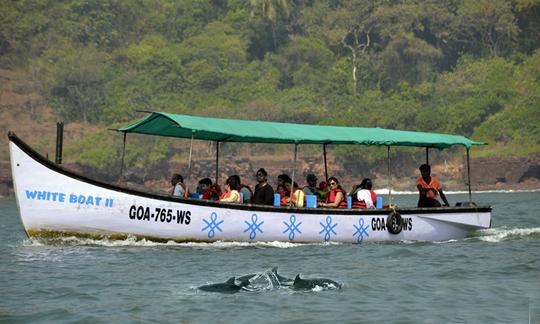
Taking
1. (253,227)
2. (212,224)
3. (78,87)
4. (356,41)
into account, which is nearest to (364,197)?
(253,227)

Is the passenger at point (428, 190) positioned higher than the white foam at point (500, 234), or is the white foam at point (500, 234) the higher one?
the passenger at point (428, 190)

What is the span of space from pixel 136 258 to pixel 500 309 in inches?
281

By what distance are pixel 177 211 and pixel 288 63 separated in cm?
7447

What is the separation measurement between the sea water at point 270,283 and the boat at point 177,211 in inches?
11.2

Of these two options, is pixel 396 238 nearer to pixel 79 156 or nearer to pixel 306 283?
pixel 306 283

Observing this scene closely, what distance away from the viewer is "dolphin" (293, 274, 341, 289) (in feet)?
54.8

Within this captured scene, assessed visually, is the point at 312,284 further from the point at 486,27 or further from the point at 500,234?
the point at 486,27

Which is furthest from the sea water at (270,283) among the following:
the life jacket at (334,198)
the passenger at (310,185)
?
the passenger at (310,185)

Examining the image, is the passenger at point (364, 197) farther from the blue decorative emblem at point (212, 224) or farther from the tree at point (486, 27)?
the tree at point (486, 27)

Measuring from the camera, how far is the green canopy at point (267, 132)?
69.5 feet

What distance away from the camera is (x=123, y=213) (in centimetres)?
2041

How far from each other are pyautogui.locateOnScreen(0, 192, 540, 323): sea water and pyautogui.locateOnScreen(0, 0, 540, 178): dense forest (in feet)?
193

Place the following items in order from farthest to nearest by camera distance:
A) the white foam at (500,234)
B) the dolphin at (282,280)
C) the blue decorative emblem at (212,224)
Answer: the white foam at (500,234) < the blue decorative emblem at (212,224) < the dolphin at (282,280)

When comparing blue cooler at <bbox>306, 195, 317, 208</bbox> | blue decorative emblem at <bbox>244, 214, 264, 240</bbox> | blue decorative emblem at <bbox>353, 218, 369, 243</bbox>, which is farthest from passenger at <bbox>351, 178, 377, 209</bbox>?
blue decorative emblem at <bbox>244, 214, 264, 240</bbox>
